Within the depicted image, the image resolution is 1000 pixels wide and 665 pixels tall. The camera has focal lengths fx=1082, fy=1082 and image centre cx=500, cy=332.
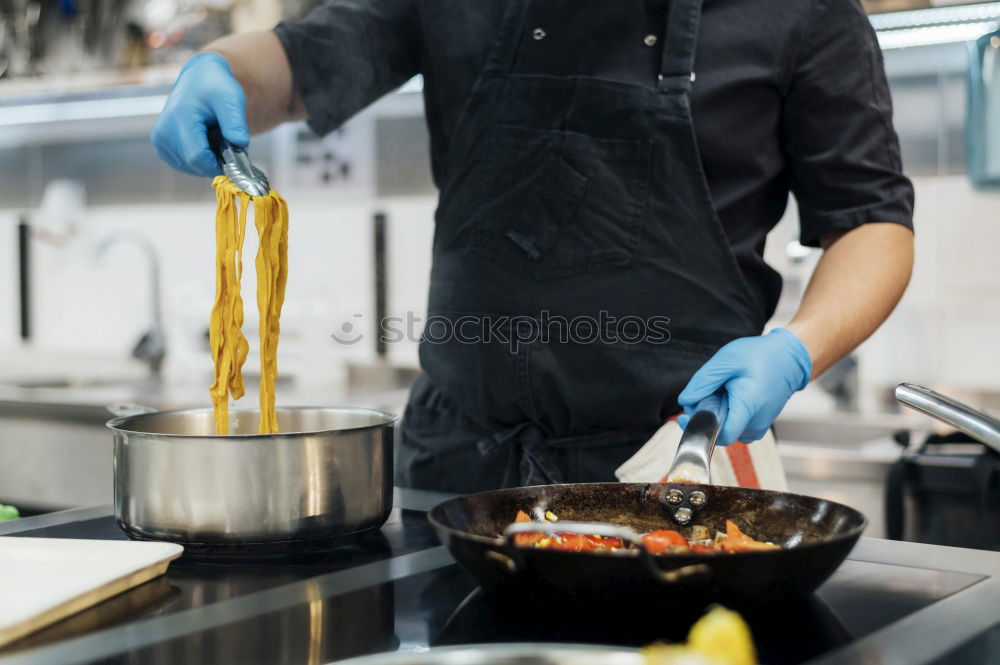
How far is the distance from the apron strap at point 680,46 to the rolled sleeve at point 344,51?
410 millimetres

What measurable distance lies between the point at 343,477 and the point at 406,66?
873 mm

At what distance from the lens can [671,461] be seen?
1284 millimetres

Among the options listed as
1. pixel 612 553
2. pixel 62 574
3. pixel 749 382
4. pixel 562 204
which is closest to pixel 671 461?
pixel 749 382

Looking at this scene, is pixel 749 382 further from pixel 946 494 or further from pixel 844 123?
pixel 946 494

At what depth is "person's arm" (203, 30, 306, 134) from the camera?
149 cm

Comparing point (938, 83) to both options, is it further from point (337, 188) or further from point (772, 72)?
point (337, 188)

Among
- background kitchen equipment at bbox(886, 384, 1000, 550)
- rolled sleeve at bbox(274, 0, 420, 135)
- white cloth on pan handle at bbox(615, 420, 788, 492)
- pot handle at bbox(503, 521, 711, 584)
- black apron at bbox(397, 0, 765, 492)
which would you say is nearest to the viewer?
pot handle at bbox(503, 521, 711, 584)

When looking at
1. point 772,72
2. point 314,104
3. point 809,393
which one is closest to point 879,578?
point 772,72

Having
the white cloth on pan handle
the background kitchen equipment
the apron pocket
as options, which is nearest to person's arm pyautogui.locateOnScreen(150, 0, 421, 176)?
the apron pocket

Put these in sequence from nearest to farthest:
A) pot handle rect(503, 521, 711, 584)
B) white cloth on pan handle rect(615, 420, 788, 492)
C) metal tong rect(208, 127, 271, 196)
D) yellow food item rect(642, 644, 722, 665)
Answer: yellow food item rect(642, 644, 722, 665) < pot handle rect(503, 521, 711, 584) < metal tong rect(208, 127, 271, 196) < white cloth on pan handle rect(615, 420, 788, 492)

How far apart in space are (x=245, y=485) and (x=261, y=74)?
763mm

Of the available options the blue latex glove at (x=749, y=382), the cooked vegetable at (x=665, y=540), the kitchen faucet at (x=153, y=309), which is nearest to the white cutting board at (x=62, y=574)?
the cooked vegetable at (x=665, y=540)

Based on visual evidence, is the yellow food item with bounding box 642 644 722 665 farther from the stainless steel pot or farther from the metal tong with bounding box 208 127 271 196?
the metal tong with bounding box 208 127 271 196

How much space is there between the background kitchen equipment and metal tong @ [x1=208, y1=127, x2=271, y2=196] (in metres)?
1.37
